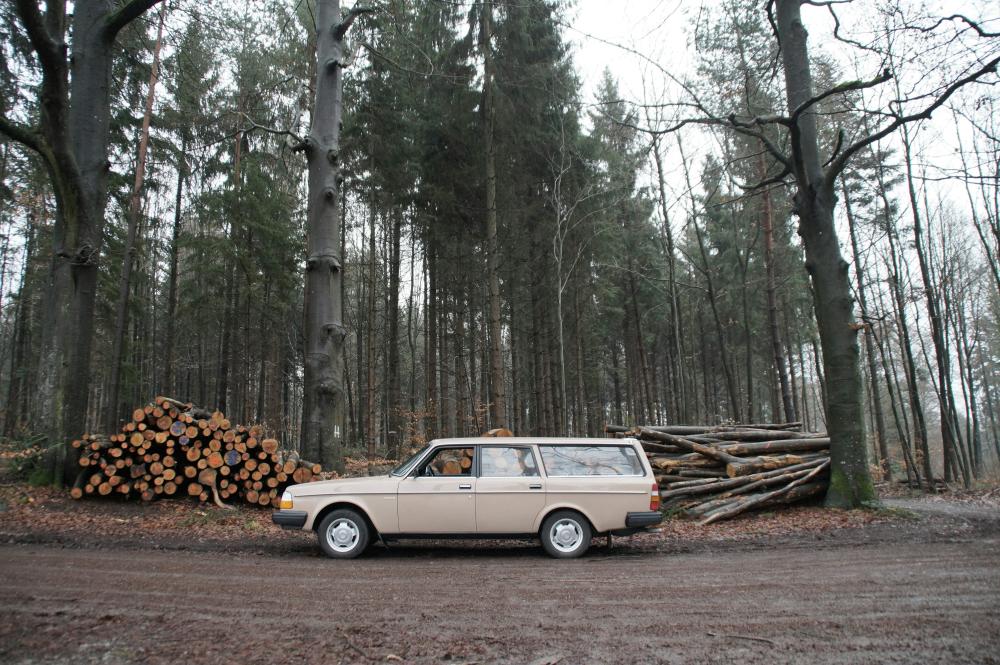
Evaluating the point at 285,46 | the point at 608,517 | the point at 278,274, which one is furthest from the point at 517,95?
the point at 608,517

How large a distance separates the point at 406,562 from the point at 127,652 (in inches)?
139

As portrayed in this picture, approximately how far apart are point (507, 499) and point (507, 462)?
0.48 meters

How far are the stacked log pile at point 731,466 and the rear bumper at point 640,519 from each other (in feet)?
9.99

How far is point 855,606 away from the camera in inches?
185

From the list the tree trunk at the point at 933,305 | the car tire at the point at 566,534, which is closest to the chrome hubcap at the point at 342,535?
the car tire at the point at 566,534

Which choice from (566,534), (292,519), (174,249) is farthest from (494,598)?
(174,249)

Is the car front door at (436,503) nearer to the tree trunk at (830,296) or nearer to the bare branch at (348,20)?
the tree trunk at (830,296)

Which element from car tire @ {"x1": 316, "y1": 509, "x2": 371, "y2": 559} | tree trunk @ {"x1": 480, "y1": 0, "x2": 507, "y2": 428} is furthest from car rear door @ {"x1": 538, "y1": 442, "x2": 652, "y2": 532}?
tree trunk @ {"x1": 480, "y1": 0, "x2": 507, "y2": 428}

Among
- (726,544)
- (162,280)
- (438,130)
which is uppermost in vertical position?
(438,130)

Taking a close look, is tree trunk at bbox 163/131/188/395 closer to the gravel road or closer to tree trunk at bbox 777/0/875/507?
the gravel road

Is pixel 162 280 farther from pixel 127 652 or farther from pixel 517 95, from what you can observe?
pixel 127 652

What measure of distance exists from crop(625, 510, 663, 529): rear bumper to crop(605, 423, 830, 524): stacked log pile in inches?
120

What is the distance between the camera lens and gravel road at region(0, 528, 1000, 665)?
146 inches

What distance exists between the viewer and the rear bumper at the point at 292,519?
7.11 m
